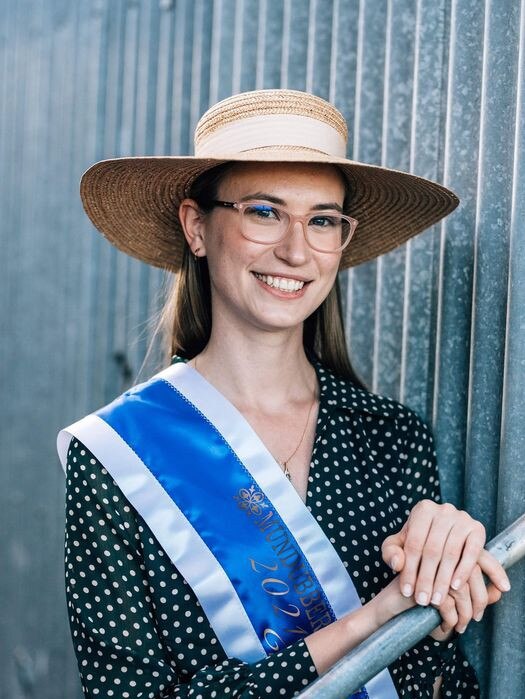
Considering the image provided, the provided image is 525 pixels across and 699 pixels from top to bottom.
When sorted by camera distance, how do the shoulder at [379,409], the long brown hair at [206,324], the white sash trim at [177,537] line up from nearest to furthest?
1. the white sash trim at [177,537]
2. the shoulder at [379,409]
3. the long brown hair at [206,324]

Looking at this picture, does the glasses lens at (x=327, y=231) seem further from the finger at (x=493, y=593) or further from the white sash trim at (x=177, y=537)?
the finger at (x=493, y=593)

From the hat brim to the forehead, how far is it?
0.04m

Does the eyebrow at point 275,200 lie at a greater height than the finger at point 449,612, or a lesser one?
greater

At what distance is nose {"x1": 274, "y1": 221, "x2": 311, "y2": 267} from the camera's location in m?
1.98

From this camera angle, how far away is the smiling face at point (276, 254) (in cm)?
200

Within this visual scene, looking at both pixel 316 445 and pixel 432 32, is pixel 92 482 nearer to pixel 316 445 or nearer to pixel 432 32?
pixel 316 445

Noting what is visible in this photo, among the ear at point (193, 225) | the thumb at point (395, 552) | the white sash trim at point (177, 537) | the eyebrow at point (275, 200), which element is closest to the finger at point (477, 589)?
the thumb at point (395, 552)

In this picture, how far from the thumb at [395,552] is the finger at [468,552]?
0.09 m

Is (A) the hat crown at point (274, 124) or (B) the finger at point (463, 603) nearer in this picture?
(B) the finger at point (463, 603)

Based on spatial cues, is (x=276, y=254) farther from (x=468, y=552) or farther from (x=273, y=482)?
(x=468, y=552)

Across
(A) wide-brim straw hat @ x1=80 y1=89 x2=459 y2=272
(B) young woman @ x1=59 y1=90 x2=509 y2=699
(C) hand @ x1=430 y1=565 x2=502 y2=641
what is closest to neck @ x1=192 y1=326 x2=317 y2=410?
(B) young woman @ x1=59 y1=90 x2=509 y2=699

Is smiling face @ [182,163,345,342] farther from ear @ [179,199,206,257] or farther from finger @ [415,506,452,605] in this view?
finger @ [415,506,452,605]

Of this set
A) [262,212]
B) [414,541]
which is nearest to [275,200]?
Answer: [262,212]

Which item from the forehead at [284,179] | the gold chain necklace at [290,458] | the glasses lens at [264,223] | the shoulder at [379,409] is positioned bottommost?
the gold chain necklace at [290,458]
